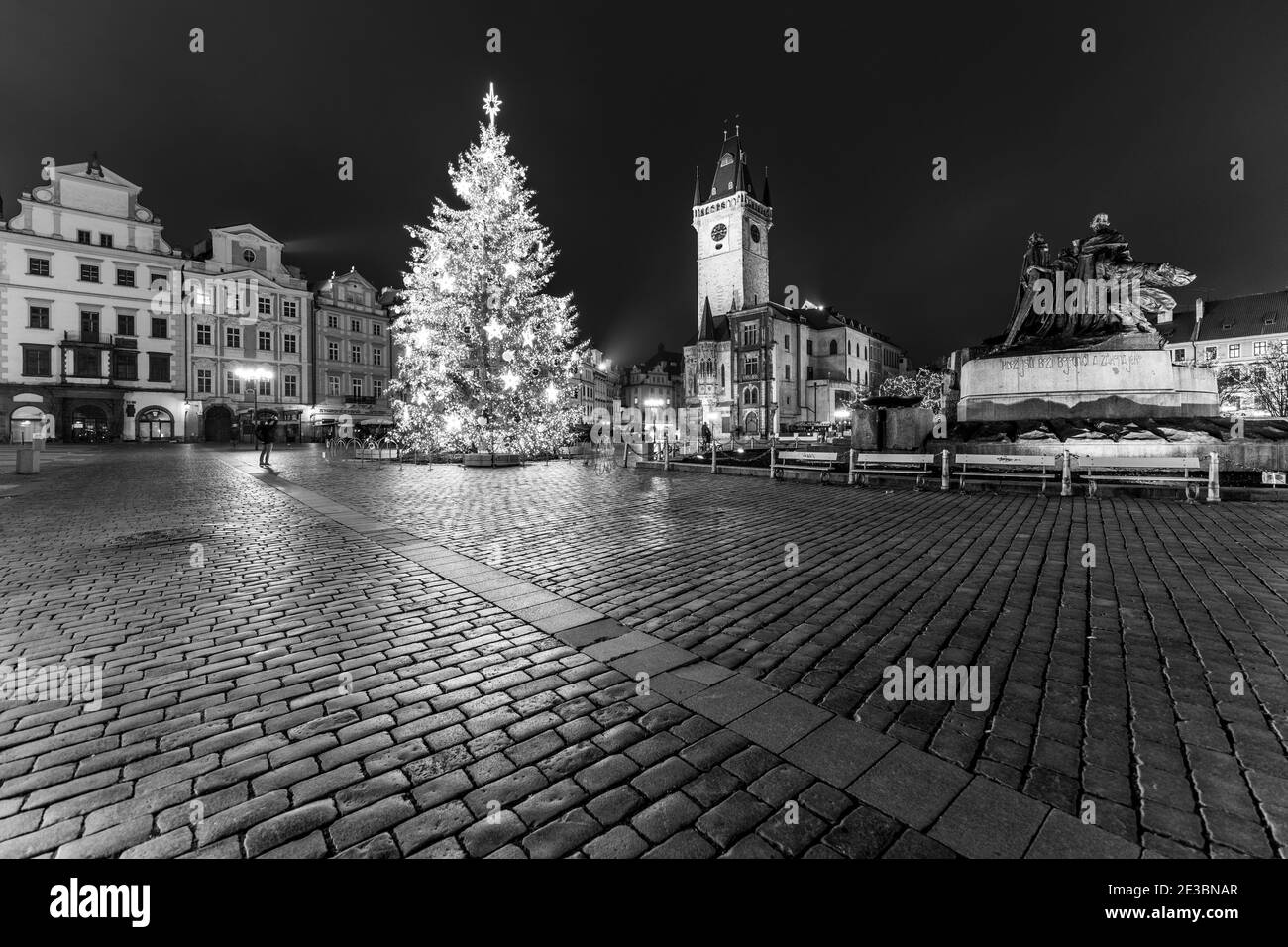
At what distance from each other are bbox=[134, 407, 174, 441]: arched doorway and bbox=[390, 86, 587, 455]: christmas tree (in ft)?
119

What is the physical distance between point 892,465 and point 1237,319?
291 ft

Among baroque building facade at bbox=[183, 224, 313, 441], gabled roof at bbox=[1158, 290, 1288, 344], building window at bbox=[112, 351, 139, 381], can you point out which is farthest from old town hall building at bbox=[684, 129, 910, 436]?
building window at bbox=[112, 351, 139, 381]

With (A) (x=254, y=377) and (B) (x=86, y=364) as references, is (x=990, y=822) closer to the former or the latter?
(A) (x=254, y=377)

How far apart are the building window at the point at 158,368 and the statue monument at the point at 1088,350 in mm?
56001

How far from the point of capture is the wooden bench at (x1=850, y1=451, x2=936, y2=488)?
1431 cm

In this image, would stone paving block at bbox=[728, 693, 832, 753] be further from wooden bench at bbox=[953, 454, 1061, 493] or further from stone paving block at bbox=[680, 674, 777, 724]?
wooden bench at bbox=[953, 454, 1061, 493]

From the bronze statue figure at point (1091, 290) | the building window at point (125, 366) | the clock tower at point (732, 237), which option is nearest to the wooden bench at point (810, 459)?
the bronze statue figure at point (1091, 290)

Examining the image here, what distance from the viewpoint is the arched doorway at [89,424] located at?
140ft

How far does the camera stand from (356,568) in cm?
603

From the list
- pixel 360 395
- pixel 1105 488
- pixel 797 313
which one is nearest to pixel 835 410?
pixel 797 313

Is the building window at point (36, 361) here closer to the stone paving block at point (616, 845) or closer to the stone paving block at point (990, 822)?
the stone paving block at point (616, 845)

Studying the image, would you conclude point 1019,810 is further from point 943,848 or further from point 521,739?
point 521,739
